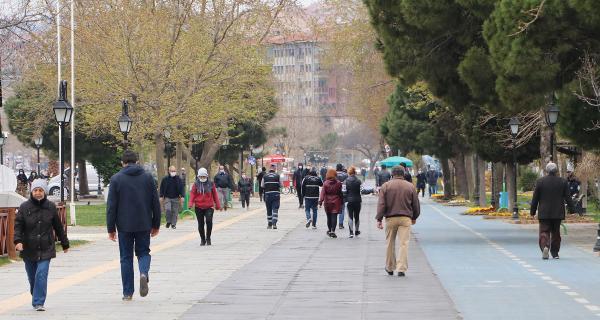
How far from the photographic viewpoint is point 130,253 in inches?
660

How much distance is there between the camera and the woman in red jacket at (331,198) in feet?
109

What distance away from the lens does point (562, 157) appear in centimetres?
5984

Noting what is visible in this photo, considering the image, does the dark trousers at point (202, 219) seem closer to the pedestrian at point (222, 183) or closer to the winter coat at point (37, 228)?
the winter coat at point (37, 228)

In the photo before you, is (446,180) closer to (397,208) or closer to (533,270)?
(533,270)

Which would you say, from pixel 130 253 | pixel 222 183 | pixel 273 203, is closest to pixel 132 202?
pixel 130 253

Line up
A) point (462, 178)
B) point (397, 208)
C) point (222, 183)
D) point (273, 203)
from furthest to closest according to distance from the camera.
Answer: point (462, 178) < point (222, 183) < point (273, 203) < point (397, 208)

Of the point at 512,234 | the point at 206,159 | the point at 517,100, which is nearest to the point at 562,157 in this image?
the point at 206,159

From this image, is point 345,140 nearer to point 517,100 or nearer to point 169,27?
point 169,27

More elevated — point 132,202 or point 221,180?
point 221,180

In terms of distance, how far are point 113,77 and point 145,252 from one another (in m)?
31.5

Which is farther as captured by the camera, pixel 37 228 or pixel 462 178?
pixel 462 178

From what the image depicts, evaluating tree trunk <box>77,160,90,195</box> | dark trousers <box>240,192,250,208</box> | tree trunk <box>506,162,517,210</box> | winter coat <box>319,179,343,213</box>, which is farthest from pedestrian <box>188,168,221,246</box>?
tree trunk <box>77,160,90,195</box>

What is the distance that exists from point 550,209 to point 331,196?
31.0ft

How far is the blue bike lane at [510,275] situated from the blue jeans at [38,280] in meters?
4.72
